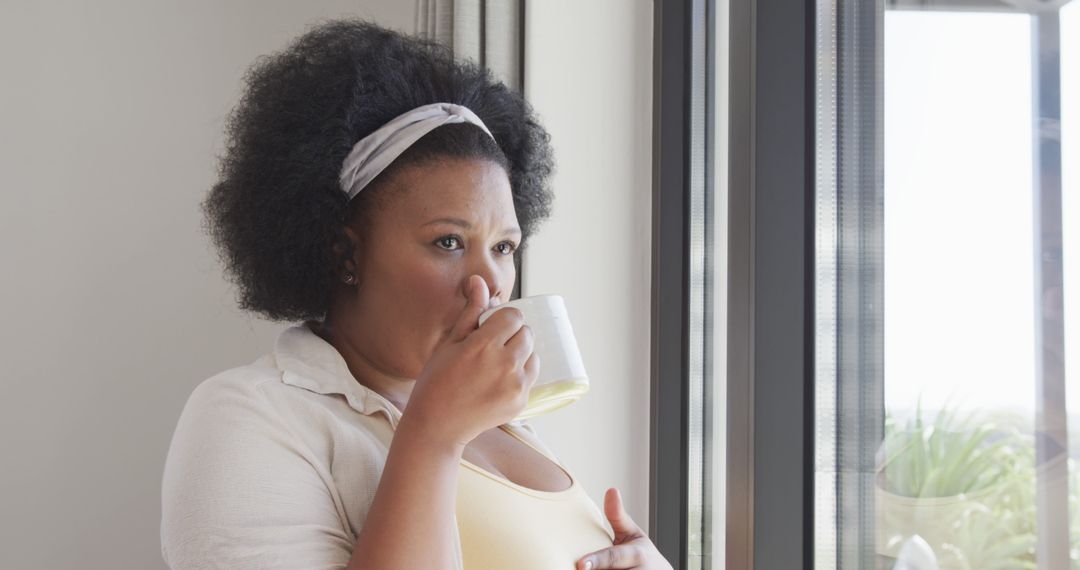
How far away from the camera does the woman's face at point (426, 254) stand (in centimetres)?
91

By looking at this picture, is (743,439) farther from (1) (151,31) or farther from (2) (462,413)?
(1) (151,31)

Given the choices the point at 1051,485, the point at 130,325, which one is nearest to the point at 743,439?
the point at 1051,485

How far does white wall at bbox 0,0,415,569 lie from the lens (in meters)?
2.60

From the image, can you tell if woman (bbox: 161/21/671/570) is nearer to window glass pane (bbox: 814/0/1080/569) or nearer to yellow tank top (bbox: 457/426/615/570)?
yellow tank top (bbox: 457/426/615/570)

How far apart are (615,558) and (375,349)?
332 mm

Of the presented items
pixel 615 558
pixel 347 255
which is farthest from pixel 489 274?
pixel 615 558

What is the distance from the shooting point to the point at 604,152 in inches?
72.8

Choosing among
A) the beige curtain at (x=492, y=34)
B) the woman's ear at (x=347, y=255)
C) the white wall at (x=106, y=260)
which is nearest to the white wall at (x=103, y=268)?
the white wall at (x=106, y=260)

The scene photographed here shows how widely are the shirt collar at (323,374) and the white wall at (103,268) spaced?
1.87 m

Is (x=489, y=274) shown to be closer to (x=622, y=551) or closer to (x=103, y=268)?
(x=622, y=551)

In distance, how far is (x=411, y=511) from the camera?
2.39ft

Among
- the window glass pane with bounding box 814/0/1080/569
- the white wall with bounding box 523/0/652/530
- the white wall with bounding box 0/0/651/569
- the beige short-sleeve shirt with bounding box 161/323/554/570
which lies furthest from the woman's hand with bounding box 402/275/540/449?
the white wall with bounding box 0/0/651/569

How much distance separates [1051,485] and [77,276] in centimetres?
255

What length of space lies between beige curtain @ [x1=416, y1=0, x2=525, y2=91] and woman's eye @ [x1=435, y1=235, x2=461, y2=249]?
3.08 ft
